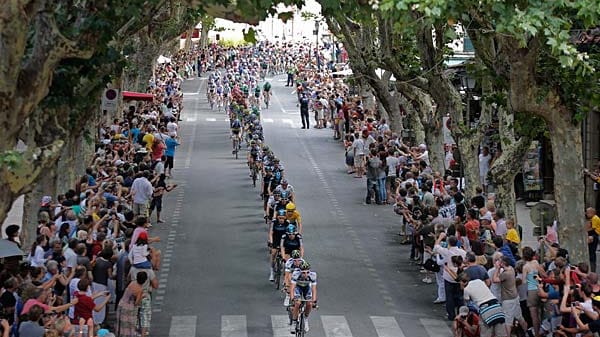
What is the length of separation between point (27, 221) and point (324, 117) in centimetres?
2905

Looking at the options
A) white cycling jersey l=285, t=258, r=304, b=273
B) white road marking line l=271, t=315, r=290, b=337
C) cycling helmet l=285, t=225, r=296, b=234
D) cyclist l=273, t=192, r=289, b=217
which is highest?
cyclist l=273, t=192, r=289, b=217

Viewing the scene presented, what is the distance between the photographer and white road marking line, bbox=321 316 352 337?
19891mm

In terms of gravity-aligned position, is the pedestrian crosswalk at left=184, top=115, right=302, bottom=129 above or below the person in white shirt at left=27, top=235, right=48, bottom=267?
below

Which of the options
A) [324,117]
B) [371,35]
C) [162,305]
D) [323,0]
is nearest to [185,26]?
[324,117]

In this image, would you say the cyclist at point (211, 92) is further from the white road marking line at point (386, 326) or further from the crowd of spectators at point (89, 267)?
the white road marking line at point (386, 326)

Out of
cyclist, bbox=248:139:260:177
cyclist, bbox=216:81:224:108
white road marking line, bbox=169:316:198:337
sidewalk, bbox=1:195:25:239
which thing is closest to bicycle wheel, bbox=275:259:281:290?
white road marking line, bbox=169:316:198:337

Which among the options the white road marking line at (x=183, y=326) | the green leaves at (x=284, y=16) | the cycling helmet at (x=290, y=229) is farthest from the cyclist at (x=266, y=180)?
the green leaves at (x=284, y=16)

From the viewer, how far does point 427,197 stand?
1027 inches

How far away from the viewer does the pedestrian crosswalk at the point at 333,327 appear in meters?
20.0

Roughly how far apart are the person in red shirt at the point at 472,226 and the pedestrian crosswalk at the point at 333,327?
1.75m

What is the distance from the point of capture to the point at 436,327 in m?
20.6

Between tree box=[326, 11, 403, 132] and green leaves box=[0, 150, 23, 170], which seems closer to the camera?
green leaves box=[0, 150, 23, 170]

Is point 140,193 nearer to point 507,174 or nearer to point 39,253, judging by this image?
point 507,174

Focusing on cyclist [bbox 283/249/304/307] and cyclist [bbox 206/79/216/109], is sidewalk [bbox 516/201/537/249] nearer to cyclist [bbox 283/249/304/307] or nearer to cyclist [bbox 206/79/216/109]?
cyclist [bbox 283/249/304/307]
